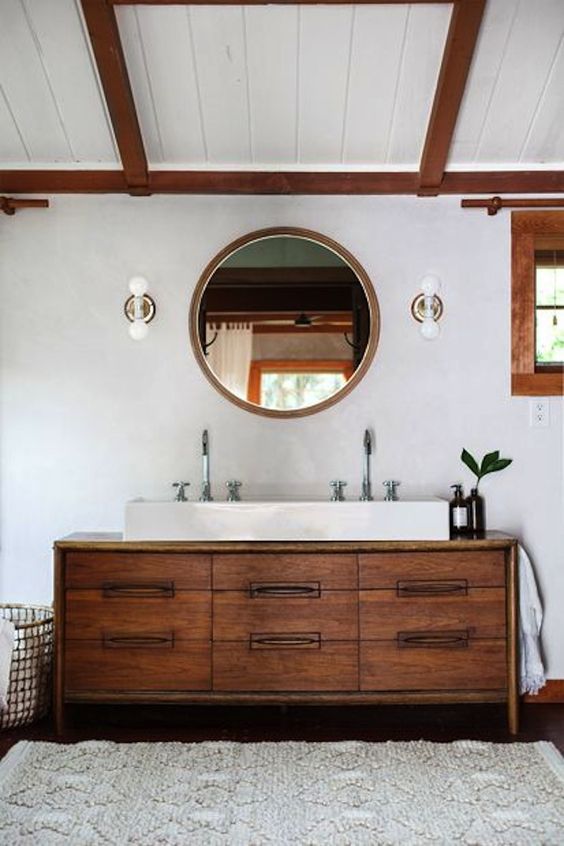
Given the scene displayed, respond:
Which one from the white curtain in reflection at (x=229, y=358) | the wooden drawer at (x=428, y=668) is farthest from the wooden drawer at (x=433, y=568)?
the white curtain in reflection at (x=229, y=358)

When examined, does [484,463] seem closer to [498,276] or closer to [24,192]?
[498,276]

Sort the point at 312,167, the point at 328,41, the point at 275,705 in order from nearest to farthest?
1. the point at 328,41
2. the point at 275,705
3. the point at 312,167

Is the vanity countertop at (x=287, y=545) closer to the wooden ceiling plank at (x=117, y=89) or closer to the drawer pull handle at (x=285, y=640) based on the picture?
the drawer pull handle at (x=285, y=640)

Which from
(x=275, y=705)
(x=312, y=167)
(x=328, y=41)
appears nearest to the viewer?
(x=328, y=41)

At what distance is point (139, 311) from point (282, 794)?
76.0 inches

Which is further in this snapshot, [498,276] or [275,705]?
[498,276]

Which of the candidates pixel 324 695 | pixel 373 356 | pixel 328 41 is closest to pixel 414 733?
pixel 324 695

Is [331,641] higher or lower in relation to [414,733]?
higher

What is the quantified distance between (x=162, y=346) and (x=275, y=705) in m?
1.48

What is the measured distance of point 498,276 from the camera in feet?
11.9

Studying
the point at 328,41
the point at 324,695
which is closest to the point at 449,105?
the point at 328,41

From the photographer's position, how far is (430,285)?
3539 millimetres

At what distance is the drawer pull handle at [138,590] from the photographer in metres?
Answer: 3.12

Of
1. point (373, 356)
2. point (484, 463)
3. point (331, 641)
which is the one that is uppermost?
point (373, 356)
